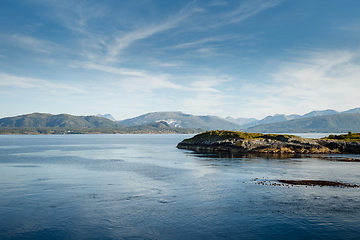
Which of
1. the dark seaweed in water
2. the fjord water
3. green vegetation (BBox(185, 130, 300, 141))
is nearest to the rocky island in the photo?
green vegetation (BBox(185, 130, 300, 141))

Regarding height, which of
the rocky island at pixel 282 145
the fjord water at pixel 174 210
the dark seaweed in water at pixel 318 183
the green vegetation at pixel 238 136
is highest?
the green vegetation at pixel 238 136

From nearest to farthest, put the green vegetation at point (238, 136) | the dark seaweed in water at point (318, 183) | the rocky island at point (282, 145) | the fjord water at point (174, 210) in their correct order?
the fjord water at point (174, 210)
the dark seaweed in water at point (318, 183)
the rocky island at point (282, 145)
the green vegetation at point (238, 136)

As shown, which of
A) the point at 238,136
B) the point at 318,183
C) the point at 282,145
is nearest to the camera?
the point at 318,183

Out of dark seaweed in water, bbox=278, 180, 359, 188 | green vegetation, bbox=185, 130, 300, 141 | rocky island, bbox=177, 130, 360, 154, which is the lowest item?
dark seaweed in water, bbox=278, 180, 359, 188

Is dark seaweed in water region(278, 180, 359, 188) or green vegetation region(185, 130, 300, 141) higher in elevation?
green vegetation region(185, 130, 300, 141)

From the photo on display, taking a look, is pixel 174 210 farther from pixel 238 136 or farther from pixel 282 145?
pixel 238 136

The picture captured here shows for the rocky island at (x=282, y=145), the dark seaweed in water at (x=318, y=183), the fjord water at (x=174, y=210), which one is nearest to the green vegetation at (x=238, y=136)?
the rocky island at (x=282, y=145)

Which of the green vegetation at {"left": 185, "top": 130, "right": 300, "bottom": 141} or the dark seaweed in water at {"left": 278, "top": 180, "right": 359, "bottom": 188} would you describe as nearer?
the dark seaweed in water at {"left": 278, "top": 180, "right": 359, "bottom": 188}

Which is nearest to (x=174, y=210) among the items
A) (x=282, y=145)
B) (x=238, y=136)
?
(x=282, y=145)

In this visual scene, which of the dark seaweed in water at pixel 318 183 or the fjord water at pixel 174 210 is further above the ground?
the dark seaweed in water at pixel 318 183

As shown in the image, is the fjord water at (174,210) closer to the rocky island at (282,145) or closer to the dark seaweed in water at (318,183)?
the dark seaweed in water at (318,183)

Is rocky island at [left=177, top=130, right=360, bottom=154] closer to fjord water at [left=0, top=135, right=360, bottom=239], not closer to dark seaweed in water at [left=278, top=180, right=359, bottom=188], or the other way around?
fjord water at [left=0, top=135, right=360, bottom=239]

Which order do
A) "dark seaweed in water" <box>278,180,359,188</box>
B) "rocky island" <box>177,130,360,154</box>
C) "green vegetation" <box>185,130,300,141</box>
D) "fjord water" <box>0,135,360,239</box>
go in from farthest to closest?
1. "green vegetation" <box>185,130,300,141</box>
2. "rocky island" <box>177,130,360,154</box>
3. "dark seaweed in water" <box>278,180,359,188</box>
4. "fjord water" <box>0,135,360,239</box>

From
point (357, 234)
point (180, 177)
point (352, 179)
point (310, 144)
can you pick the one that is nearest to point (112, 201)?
point (180, 177)
